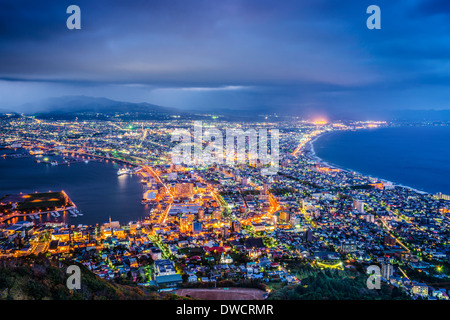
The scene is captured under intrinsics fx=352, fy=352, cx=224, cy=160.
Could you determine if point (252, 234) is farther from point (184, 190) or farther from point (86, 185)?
point (86, 185)

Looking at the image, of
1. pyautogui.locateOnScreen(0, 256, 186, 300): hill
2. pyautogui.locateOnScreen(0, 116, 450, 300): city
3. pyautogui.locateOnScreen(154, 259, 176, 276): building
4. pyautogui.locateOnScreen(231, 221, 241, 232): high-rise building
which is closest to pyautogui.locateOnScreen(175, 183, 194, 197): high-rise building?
pyautogui.locateOnScreen(0, 116, 450, 300): city

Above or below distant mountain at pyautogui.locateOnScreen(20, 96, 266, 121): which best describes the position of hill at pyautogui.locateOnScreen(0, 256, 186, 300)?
below

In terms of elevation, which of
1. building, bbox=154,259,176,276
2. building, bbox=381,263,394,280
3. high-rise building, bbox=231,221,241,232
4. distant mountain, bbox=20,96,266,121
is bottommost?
building, bbox=381,263,394,280

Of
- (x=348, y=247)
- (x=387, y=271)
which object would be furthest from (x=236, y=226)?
(x=387, y=271)

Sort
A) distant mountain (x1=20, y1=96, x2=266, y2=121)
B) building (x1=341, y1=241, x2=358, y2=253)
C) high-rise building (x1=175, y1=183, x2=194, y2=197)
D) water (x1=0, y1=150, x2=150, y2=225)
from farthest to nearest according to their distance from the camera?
distant mountain (x1=20, y1=96, x2=266, y2=121) → high-rise building (x1=175, y1=183, x2=194, y2=197) → water (x1=0, y1=150, x2=150, y2=225) → building (x1=341, y1=241, x2=358, y2=253)

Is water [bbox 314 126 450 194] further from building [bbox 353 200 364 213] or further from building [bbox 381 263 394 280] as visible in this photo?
building [bbox 381 263 394 280]

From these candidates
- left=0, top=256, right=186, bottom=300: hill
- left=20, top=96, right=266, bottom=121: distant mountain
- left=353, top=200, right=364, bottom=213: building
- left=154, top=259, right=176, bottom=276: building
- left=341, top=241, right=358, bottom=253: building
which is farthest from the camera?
left=20, top=96, right=266, bottom=121: distant mountain

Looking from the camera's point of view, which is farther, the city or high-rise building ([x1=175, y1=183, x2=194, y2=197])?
high-rise building ([x1=175, y1=183, x2=194, y2=197])
